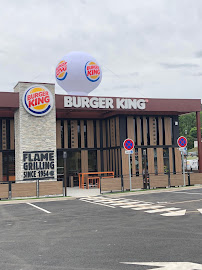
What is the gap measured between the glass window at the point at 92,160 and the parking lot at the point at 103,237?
14847 millimetres

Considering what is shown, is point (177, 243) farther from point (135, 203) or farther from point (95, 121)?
point (95, 121)

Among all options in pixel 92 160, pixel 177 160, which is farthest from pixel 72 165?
pixel 177 160

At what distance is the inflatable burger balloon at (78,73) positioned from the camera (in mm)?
28375

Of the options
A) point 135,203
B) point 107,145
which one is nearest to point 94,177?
point 107,145

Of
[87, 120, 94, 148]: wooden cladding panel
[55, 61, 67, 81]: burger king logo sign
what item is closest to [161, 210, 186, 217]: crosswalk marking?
[87, 120, 94, 148]: wooden cladding panel

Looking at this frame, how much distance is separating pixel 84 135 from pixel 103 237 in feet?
69.8

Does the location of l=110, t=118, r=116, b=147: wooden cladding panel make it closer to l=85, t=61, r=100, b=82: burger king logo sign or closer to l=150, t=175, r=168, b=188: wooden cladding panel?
l=85, t=61, r=100, b=82: burger king logo sign

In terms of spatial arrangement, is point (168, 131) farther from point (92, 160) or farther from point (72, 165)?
point (72, 165)

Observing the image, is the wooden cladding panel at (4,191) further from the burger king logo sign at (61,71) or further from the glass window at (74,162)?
the burger king logo sign at (61,71)

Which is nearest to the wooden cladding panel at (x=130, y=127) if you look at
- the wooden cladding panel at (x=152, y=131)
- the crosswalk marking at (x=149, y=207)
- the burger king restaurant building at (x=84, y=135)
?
the burger king restaurant building at (x=84, y=135)

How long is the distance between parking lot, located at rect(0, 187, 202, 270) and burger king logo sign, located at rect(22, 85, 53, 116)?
9.44 meters

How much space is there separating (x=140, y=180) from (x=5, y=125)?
1235cm

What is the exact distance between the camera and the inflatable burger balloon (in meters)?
28.4

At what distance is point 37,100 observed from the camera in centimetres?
2344
